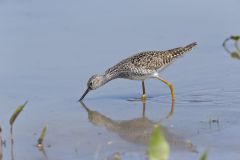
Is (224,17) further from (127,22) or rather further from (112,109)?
(112,109)

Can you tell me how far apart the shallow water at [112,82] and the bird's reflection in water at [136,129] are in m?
0.01

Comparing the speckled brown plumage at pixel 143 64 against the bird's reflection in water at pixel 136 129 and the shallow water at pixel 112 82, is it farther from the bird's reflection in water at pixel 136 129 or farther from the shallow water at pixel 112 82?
the bird's reflection in water at pixel 136 129

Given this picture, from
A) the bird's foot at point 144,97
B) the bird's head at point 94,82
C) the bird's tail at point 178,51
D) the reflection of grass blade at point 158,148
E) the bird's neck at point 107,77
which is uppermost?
the bird's tail at point 178,51

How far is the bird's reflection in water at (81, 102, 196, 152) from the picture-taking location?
6562mm

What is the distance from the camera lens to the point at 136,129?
720 centimetres

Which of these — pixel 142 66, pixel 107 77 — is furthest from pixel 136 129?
pixel 142 66

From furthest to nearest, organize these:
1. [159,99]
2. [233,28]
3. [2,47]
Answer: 1. [233,28]
2. [2,47]
3. [159,99]

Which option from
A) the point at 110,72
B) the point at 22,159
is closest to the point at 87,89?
the point at 110,72

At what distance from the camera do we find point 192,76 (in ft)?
30.0

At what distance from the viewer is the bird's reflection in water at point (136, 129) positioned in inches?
258

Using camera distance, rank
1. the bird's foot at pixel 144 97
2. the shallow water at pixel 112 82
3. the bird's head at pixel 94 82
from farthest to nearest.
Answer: the bird's head at pixel 94 82, the bird's foot at pixel 144 97, the shallow water at pixel 112 82

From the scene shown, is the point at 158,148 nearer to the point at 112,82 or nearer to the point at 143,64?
the point at 143,64

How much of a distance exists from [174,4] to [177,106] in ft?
13.8

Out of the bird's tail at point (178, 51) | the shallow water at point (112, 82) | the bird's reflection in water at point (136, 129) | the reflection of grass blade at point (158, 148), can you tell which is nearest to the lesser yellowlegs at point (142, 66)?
the bird's tail at point (178, 51)
